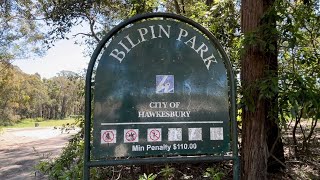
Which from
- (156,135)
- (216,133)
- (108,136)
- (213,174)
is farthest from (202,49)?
(213,174)

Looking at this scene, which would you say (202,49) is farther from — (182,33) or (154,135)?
(154,135)

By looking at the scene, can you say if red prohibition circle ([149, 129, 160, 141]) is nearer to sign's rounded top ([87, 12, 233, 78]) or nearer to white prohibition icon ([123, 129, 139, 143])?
white prohibition icon ([123, 129, 139, 143])

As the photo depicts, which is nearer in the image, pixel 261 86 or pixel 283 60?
pixel 261 86

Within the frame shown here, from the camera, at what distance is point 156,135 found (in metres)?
2.70

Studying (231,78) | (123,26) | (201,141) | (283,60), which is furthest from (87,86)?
(283,60)

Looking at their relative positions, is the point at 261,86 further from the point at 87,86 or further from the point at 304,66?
the point at 87,86

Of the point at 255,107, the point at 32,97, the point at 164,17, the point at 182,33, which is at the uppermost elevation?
the point at 32,97

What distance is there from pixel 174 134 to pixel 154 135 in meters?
0.17

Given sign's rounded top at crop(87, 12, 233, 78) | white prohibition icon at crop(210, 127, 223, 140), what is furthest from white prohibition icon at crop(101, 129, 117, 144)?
white prohibition icon at crop(210, 127, 223, 140)

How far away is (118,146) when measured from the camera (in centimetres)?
263

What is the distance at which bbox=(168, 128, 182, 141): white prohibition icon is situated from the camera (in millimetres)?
2715

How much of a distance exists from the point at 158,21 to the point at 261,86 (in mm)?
1129

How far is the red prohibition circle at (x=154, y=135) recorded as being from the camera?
106 inches

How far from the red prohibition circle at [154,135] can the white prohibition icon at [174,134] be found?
0.10 meters
